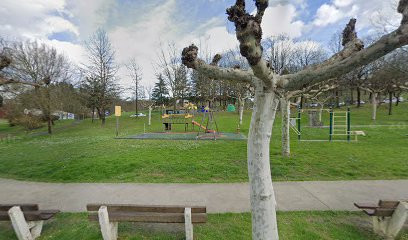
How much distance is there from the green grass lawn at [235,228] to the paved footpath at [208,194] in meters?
0.34

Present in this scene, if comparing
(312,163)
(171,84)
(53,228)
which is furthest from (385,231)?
(171,84)

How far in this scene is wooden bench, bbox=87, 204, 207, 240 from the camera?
140 inches

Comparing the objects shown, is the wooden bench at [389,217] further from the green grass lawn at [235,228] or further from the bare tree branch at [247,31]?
the bare tree branch at [247,31]

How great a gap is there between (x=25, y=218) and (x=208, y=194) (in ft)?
11.7

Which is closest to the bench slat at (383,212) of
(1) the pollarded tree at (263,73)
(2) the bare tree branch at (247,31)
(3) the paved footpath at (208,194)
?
(3) the paved footpath at (208,194)

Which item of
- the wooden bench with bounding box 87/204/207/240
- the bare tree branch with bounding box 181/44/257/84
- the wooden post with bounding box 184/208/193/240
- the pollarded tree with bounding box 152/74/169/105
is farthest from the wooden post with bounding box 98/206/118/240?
the pollarded tree with bounding box 152/74/169/105

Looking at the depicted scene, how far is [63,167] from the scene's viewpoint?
27.2 ft

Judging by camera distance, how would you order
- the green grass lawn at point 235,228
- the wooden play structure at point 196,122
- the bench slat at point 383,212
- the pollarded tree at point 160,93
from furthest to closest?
the pollarded tree at point 160,93
the wooden play structure at point 196,122
the green grass lawn at point 235,228
the bench slat at point 383,212

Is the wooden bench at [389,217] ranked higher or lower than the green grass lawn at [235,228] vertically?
higher

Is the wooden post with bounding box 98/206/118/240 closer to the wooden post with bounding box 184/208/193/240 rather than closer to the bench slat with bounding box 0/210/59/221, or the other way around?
the bench slat with bounding box 0/210/59/221

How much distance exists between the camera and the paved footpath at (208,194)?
5.05m

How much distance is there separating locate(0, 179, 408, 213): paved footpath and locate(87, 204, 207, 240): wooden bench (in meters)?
1.22

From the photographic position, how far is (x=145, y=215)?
3576mm

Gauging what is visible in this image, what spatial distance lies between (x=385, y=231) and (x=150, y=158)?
7.26 metres
